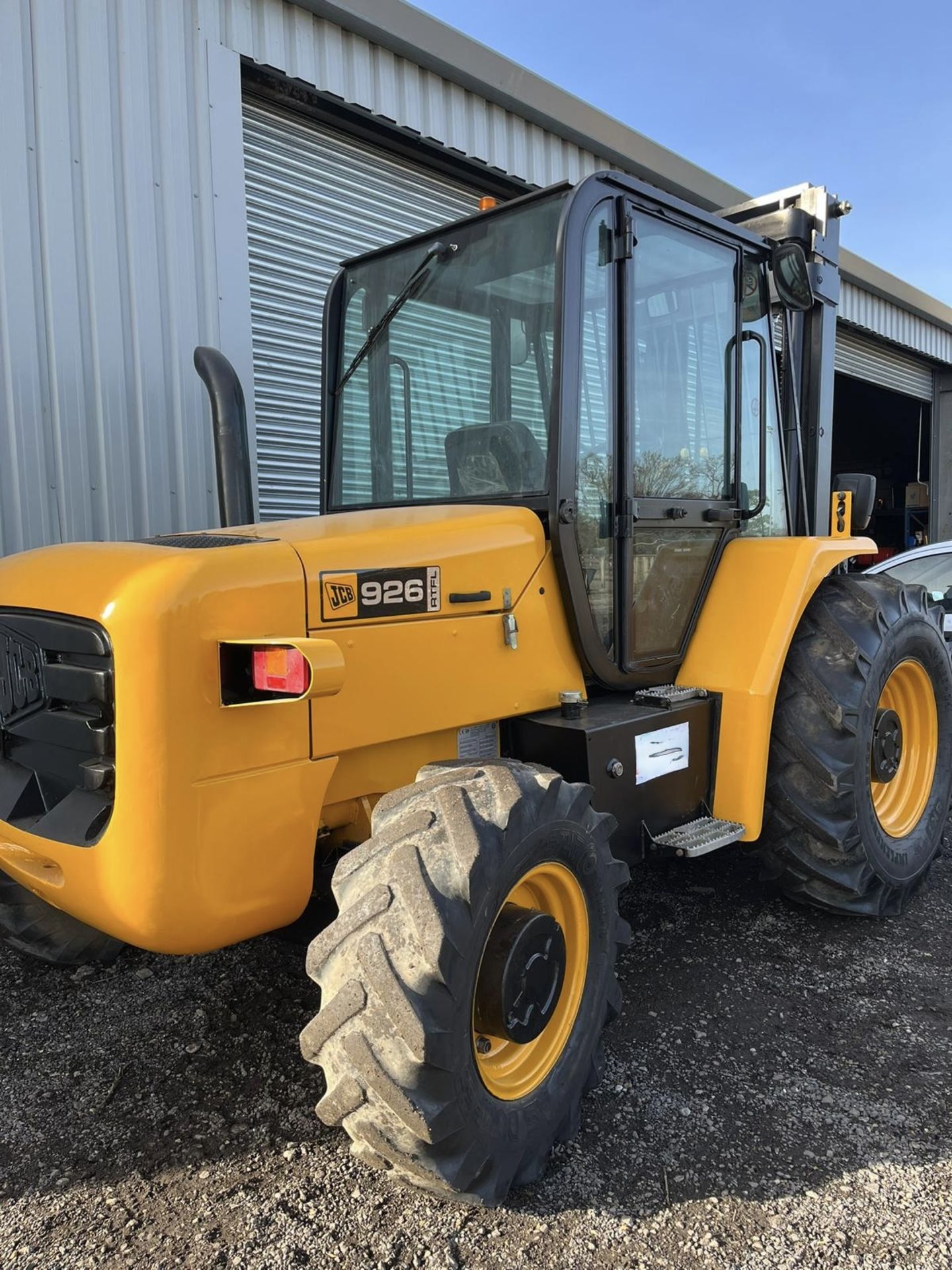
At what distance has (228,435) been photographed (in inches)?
139

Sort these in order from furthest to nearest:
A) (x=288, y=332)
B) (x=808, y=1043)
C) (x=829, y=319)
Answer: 1. (x=288, y=332)
2. (x=829, y=319)
3. (x=808, y=1043)

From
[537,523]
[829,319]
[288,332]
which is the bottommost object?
[537,523]

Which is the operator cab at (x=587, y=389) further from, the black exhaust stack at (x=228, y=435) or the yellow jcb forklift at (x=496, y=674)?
the black exhaust stack at (x=228, y=435)

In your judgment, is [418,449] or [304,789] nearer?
[304,789]

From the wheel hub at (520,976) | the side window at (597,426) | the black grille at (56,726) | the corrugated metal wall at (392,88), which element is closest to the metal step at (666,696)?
the side window at (597,426)

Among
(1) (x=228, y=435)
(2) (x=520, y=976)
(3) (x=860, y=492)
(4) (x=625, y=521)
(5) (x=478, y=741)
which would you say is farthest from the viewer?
(3) (x=860, y=492)

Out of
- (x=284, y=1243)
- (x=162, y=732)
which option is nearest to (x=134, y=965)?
(x=284, y=1243)

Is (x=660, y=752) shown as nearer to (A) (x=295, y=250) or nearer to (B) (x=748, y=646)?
(B) (x=748, y=646)

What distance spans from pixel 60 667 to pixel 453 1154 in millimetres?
1389

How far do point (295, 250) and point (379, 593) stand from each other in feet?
14.2

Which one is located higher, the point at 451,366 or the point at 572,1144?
the point at 451,366

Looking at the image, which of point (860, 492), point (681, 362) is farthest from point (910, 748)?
point (681, 362)

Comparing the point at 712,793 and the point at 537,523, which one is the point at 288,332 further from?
the point at 712,793

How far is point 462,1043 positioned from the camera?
197 cm
